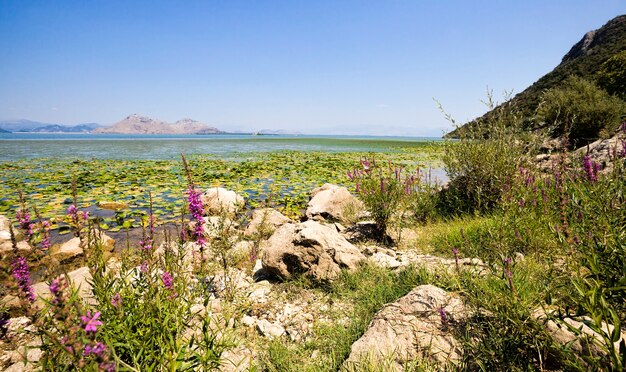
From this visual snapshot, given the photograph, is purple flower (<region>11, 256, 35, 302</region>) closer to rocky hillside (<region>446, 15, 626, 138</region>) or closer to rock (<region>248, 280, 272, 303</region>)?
rock (<region>248, 280, 272, 303</region>)

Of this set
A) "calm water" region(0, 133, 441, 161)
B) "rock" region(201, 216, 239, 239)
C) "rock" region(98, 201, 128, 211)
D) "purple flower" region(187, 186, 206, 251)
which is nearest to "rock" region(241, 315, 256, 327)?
"rock" region(201, 216, 239, 239)

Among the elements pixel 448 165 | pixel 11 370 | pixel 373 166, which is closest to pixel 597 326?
pixel 11 370

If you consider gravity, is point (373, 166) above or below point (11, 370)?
above

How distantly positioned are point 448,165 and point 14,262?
778cm

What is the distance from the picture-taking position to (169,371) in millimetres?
1723

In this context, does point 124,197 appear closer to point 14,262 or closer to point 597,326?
point 14,262

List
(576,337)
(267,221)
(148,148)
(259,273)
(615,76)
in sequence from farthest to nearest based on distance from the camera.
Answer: (148,148), (615,76), (267,221), (259,273), (576,337)

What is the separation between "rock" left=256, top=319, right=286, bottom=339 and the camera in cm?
343

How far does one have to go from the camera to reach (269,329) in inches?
139

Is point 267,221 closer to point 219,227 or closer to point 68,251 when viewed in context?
point 219,227

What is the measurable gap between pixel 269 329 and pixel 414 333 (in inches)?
71.1

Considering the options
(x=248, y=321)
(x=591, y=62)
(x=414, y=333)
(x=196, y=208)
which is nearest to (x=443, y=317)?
(x=414, y=333)

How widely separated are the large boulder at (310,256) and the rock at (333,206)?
3013mm

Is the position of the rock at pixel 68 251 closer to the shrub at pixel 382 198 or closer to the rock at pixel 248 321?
the rock at pixel 248 321
